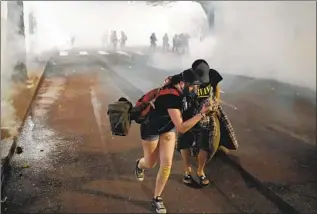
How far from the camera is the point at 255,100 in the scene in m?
3.73

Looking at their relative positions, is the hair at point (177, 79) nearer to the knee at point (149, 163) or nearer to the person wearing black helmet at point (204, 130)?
the person wearing black helmet at point (204, 130)

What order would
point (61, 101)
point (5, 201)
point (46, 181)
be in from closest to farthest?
point (5, 201), point (46, 181), point (61, 101)

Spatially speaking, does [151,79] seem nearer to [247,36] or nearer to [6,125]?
[6,125]

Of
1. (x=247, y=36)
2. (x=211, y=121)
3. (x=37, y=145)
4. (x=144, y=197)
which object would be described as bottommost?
(x=144, y=197)

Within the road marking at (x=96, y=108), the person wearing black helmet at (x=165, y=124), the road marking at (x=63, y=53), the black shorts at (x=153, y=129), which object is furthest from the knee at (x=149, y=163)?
the road marking at (x=63, y=53)

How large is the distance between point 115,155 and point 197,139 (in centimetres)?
75

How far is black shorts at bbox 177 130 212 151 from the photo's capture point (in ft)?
6.87

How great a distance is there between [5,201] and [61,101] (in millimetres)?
1277

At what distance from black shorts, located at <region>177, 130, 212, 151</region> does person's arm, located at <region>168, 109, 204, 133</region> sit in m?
0.21

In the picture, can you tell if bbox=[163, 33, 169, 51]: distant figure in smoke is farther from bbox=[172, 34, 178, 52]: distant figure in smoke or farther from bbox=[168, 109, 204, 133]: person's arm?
bbox=[168, 109, 204, 133]: person's arm

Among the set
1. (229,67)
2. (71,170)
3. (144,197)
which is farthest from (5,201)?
(229,67)

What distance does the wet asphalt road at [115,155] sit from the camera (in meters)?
2.08

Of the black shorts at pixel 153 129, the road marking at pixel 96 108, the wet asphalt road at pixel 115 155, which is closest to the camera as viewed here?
the black shorts at pixel 153 129

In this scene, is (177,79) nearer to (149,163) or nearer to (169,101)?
(169,101)
